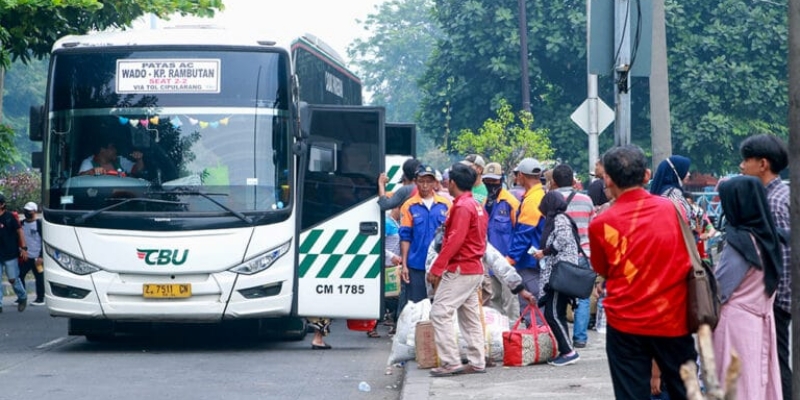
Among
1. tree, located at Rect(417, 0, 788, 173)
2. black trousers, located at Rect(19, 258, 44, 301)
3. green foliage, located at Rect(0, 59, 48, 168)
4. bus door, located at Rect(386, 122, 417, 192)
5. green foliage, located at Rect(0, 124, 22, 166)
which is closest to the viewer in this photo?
bus door, located at Rect(386, 122, 417, 192)

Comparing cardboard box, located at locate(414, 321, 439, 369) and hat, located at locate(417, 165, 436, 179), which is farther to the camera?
hat, located at locate(417, 165, 436, 179)

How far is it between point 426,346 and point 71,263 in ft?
12.2

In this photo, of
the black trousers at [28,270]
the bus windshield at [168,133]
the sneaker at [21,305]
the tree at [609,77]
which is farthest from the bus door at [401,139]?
the tree at [609,77]

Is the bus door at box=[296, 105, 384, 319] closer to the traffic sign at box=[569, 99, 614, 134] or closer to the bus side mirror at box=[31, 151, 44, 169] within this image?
the bus side mirror at box=[31, 151, 44, 169]

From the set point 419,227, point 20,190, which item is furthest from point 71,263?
point 20,190

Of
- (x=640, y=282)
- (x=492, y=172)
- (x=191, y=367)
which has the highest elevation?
(x=492, y=172)

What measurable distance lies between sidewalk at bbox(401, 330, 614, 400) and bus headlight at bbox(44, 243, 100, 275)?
3301 millimetres

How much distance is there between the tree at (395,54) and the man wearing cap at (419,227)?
257 ft

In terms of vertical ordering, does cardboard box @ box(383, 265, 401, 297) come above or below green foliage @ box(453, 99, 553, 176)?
below

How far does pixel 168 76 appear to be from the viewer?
13.3 meters

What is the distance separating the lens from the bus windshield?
13.1 metres

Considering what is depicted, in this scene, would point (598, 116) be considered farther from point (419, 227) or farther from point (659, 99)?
point (419, 227)

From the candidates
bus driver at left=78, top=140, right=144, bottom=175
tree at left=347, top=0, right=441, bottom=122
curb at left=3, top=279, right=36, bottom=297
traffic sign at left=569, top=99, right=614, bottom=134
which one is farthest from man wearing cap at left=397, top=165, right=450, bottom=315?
tree at left=347, top=0, right=441, bottom=122

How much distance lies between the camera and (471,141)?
1405 inches
